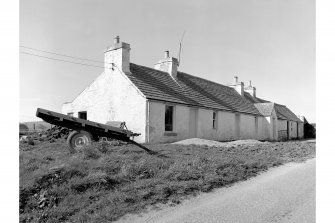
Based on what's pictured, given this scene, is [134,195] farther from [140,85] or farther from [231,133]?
[231,133]

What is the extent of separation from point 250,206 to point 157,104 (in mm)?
12450

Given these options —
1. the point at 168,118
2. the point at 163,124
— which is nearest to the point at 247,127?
the point at 168,118

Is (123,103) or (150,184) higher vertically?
(123,103)

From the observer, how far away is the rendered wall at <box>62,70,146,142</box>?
17.5 meters

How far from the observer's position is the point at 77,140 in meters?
10.8

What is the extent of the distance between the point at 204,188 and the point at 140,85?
11971mm

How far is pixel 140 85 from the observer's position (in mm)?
18188

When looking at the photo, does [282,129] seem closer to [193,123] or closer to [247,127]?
[247,127]

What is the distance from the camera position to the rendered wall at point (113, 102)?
1747 cm

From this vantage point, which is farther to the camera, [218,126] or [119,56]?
[218,126]

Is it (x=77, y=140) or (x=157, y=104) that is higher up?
(x=157, y=104)

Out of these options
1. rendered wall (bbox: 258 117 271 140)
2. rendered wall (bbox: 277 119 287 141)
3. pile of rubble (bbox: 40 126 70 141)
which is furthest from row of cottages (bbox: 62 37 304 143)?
rendered wall (bbox: 277 119 287 141)

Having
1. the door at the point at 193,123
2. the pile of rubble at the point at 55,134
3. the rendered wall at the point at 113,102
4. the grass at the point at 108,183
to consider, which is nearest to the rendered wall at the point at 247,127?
the door at the point at 193,123
